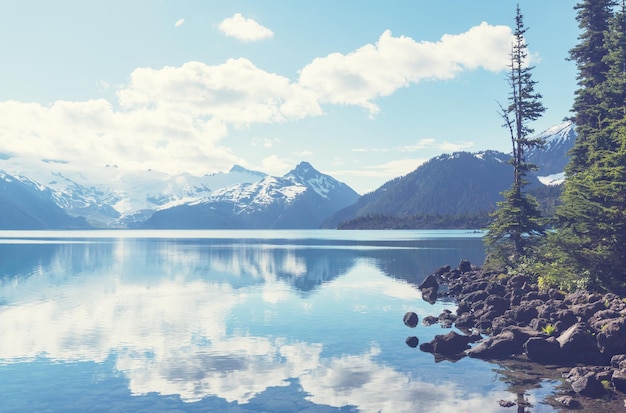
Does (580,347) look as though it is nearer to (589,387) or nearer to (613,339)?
(613,339)

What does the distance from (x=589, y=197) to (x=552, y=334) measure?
34.3 feet

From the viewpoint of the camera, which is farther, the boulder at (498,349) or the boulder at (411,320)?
the boulder at (411,320)

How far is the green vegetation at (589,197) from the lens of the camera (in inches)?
1308

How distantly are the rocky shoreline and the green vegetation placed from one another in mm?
1931

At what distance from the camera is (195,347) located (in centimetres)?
3369

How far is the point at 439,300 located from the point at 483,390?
30.8m

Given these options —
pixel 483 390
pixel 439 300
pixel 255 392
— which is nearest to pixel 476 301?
pixel 439 300

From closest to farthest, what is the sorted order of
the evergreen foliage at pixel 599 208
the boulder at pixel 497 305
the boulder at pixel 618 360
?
the boulder at pixel 618 360, the evergreen foliage at pixel 599 208, the boulder at pixel 497 305

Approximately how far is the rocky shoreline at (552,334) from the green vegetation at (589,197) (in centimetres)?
193

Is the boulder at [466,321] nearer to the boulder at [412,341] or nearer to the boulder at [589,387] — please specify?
the boulder at [412,341]

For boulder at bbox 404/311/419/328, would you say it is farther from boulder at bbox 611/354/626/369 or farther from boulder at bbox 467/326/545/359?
boulder at bbox 611/354/626/369

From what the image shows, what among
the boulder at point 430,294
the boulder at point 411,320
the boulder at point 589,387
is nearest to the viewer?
the boulder at point 589,387

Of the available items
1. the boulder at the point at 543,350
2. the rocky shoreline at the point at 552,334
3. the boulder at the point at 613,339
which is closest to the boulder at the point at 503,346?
the rocky shoreline at the point at 552,334

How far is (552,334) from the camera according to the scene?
30.6m
